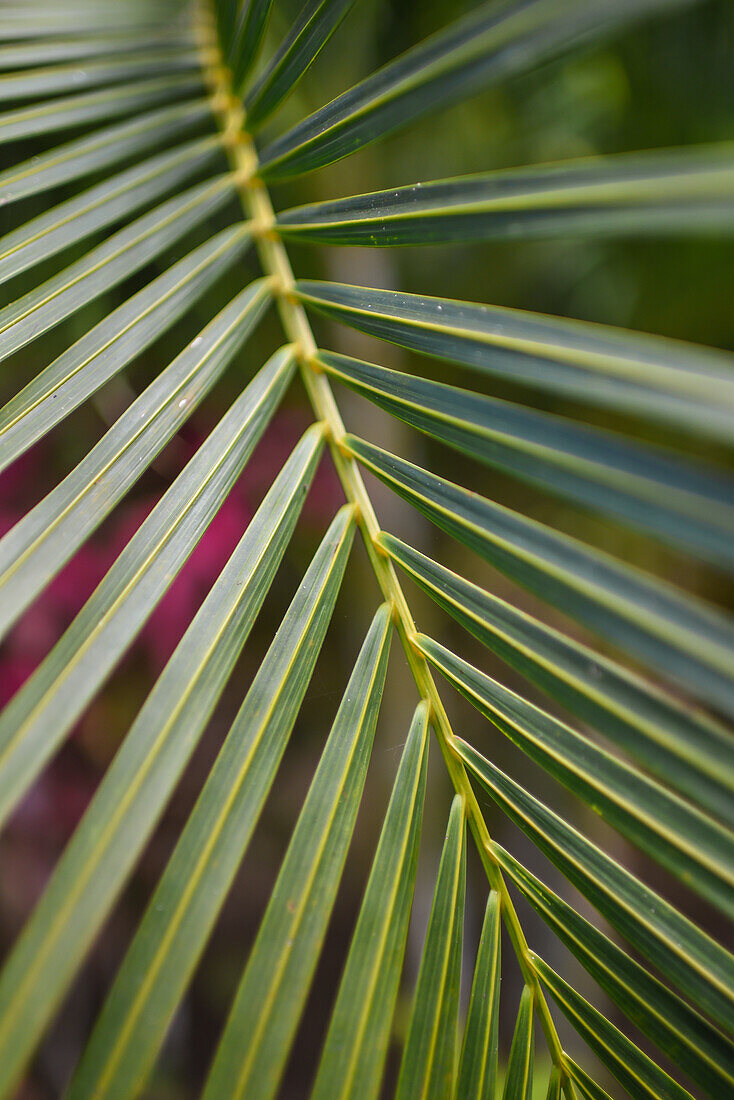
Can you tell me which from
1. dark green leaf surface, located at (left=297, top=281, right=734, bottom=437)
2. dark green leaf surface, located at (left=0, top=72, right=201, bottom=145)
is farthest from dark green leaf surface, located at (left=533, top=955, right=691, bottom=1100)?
dark green leaf surface, located at (left=0, top=72, right=201, bottom=145)

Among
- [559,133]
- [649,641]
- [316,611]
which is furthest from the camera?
[559,133]

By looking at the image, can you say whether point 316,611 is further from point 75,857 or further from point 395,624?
point 75,857

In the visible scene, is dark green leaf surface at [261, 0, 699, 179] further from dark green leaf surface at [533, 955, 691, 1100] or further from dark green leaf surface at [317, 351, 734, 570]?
dark green leaf surface at [533, 955, 691, 1100]

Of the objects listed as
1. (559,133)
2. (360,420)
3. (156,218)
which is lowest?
(156,218)

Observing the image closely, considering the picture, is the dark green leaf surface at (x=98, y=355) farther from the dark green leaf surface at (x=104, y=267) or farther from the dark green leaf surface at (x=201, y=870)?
the dark green leaf surface at (x=201, y=870)

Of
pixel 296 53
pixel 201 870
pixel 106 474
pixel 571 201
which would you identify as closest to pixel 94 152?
pixel 296 53

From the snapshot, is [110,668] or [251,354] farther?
[251,354]

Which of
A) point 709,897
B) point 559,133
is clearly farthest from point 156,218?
point 559,133
